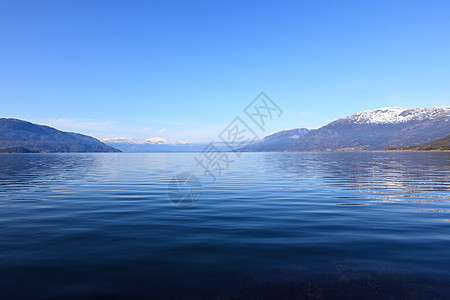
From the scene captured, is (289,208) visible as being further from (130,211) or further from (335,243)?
(130,211)

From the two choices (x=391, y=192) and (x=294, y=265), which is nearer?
(x=294, y=265)

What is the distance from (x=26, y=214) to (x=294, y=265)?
17337 mm

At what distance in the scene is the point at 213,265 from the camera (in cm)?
877

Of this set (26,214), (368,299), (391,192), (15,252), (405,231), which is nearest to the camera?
(368,299)

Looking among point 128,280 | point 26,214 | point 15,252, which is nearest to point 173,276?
point 128,280

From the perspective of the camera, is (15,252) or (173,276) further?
(15,252)

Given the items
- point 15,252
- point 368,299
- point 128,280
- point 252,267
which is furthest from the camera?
point 15,252

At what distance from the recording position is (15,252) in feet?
32.7

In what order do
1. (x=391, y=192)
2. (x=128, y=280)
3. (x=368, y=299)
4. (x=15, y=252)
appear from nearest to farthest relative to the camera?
1. (x=368, y=299)
2. (x=128, y=280)
3. (x=15, y=252)
4. (x=391, y=192)

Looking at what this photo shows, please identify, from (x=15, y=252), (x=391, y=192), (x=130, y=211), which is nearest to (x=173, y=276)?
(x=15, y=252)

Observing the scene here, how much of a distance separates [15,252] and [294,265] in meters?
10.8

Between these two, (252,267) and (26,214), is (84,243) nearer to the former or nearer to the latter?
(252,267)

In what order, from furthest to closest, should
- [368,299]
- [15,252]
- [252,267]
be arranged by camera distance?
[15,252], [252,267], [368,299]

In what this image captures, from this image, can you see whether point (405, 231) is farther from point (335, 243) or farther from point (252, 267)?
point (252, 267)
